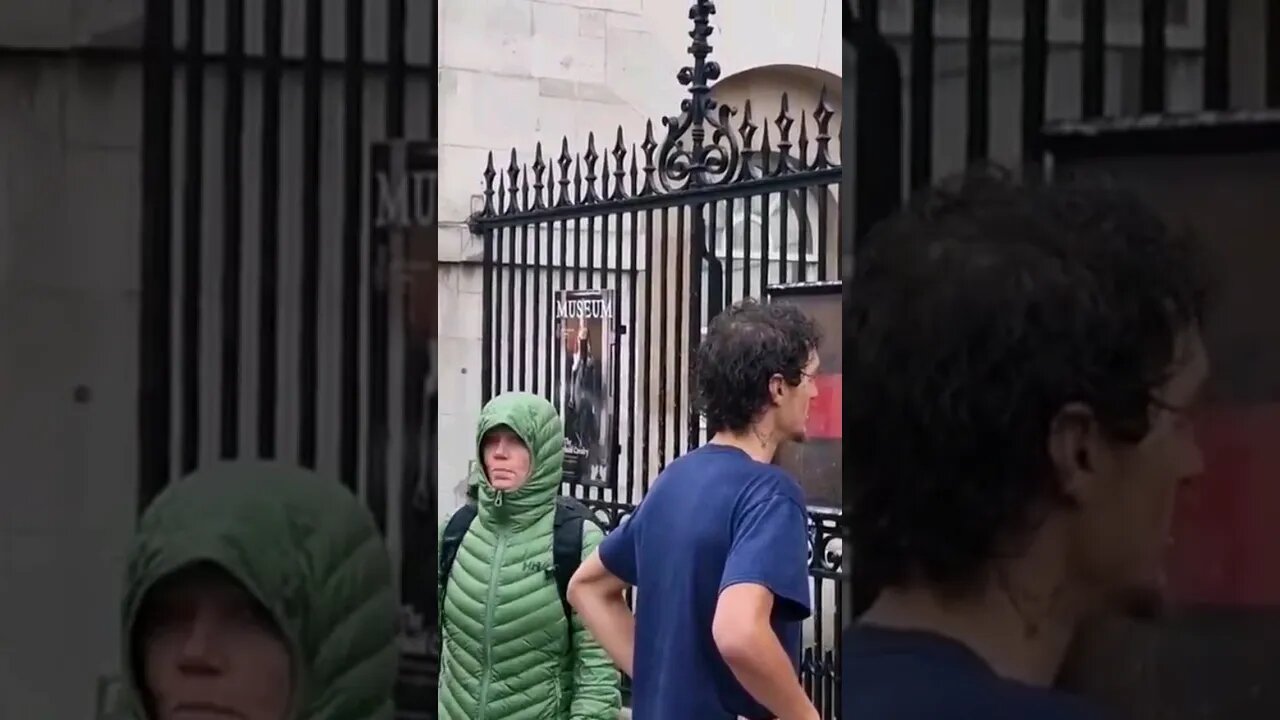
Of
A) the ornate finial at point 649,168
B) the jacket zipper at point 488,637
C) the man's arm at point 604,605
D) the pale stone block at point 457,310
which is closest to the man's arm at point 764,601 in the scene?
the man's arm at point 604,605

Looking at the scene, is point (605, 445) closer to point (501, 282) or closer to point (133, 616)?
point (501, 282)

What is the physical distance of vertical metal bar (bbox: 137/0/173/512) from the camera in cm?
167

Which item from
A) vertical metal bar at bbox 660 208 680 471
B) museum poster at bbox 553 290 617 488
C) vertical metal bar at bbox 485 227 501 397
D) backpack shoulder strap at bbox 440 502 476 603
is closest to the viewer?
backpack shoulder strap at bbox 440 502 476 603

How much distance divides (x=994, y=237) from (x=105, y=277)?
3.16 ft

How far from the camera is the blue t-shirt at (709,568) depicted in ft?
9.15

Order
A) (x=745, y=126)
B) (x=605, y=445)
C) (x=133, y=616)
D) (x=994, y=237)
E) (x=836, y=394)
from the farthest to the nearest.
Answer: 1. (x=605, y=445)
2. (x=745, y=126)
3. (x=836, y=394)
4. (x=133, y=616)
5. (x=994, y=237)

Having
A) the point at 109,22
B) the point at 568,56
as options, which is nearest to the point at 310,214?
the point at 109,22

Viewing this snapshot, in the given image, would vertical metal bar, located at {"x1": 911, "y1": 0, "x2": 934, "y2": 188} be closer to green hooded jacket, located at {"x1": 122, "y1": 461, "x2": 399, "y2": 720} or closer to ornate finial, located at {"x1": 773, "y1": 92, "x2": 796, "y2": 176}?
green hooded jacket, located at {"x1": 122, "y1": 461, "x2": 399, "y2": 720}

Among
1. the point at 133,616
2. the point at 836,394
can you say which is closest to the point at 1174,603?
the point at 133,616

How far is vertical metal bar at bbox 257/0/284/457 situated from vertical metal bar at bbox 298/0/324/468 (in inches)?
1.1

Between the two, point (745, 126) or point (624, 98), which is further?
point (624, 98)

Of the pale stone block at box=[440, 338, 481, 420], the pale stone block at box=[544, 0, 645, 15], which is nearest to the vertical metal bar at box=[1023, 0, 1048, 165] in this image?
the pale stone block at box=[440, 338, 481, 420]

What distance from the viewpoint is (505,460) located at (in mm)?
3869

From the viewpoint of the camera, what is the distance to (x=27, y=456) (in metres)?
1.70
